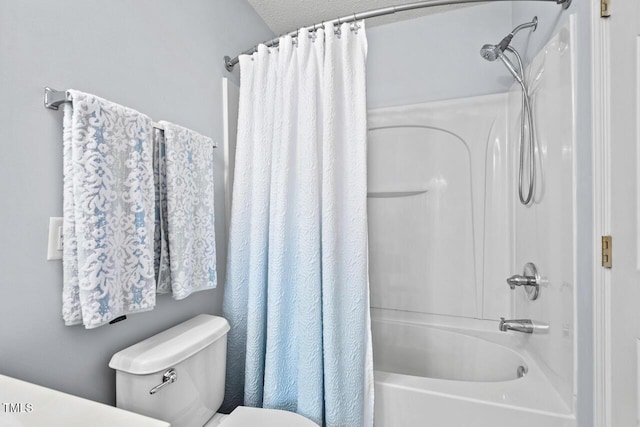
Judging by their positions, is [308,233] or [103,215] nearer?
[103,215]

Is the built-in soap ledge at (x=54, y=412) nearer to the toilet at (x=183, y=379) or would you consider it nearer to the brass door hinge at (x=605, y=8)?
the toilet at (x=183, y=379)

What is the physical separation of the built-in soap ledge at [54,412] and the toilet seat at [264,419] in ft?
2.10

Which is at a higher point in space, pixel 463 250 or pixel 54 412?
pixel 463 250

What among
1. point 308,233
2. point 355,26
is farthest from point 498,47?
point 308,233

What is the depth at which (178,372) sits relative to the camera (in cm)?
103

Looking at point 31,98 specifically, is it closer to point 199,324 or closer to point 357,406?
point 199,324

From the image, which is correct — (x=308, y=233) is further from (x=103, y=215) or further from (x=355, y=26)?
(x=355, y=26)

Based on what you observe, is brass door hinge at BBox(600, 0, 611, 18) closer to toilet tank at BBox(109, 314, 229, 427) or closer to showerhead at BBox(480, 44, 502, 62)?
showerhead at BBox(480, 44, 502, 62)

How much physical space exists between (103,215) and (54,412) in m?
0.50

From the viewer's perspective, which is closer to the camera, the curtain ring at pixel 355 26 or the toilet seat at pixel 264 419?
the toilet seat at pixel 264 419

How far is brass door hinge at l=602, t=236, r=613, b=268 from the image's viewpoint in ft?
3.00

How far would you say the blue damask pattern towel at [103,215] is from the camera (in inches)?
33.9

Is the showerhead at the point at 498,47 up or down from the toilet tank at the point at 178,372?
up

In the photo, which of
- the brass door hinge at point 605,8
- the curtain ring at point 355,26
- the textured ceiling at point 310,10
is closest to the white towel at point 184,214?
the curtain ring at point 355,26
